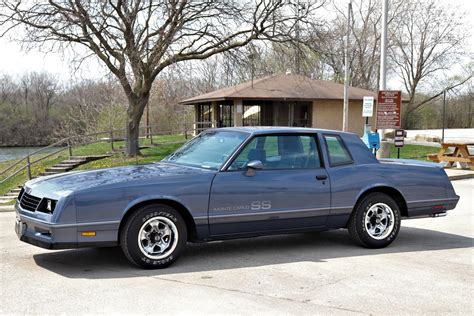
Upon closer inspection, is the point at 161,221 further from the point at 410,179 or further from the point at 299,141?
the point at 410,179

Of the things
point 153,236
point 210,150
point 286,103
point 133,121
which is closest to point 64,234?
point 153,236

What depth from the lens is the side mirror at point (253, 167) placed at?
6.38 m

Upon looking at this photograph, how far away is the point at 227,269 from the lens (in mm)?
6113

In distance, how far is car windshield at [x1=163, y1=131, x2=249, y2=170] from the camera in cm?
664

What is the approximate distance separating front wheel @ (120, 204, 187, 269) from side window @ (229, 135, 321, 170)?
3.15ft

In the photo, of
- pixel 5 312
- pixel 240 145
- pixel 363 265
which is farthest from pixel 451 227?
pixel 5 312

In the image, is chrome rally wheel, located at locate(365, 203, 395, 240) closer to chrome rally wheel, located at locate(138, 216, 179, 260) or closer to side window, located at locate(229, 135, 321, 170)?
side window, located at locate(229, 135, 321, 170)

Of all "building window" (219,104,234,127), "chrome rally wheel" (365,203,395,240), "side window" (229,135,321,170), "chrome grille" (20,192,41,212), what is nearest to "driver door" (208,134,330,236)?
"side window" (229,135,321,170)

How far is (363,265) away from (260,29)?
17.4 m

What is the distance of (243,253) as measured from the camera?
693 centimetres

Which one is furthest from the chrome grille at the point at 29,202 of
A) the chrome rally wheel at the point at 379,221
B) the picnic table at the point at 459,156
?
the picnic table at the point at 459,156

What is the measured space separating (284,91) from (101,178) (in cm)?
2601

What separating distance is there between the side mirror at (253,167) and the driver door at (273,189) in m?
0.01

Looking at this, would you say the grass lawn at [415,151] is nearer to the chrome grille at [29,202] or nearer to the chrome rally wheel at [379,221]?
the chrome rally wheel at [379,221]
